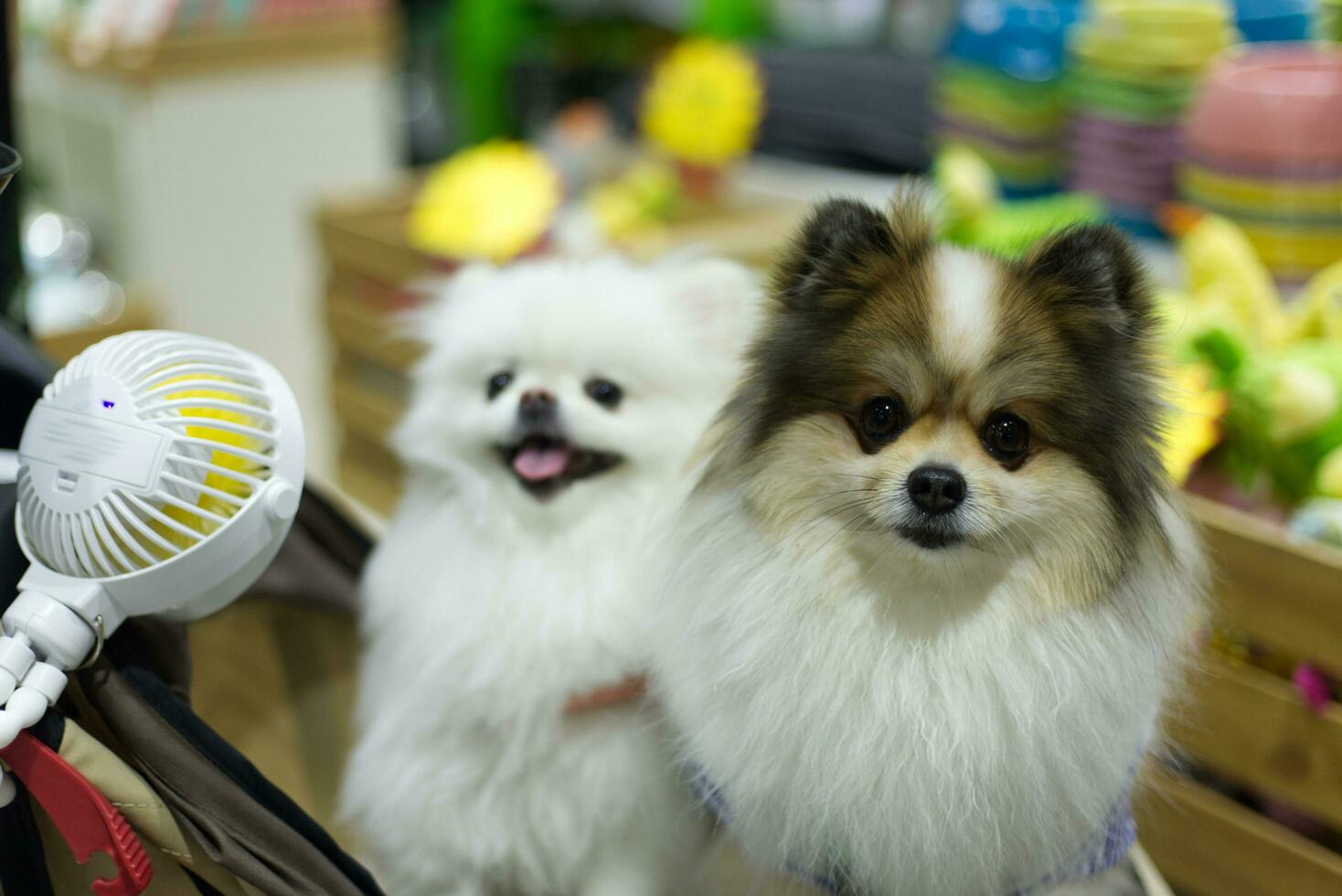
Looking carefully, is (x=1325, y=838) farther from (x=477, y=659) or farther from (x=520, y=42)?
(x=520, y=42)

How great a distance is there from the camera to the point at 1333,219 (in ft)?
5.42

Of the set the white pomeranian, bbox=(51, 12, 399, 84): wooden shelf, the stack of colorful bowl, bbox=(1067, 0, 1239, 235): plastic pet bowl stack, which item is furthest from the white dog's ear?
bbox=(51, 12, 399, 84): wooden shelf

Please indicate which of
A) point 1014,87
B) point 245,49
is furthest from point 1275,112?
point 245,49

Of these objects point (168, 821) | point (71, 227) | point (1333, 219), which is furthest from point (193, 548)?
point (71, 227)

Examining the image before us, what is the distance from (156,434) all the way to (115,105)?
2315 mm

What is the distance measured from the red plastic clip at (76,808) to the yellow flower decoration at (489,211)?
3.82 feet

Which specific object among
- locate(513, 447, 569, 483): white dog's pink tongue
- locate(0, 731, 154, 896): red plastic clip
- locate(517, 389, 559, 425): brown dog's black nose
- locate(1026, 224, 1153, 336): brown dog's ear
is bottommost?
locate(0, 731, 154, 896): red plastic clip

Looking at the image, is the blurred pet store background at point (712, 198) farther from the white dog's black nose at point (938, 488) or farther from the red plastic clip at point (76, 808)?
the red plastic clip at point (76, 808)

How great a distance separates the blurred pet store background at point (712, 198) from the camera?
1.30 meters

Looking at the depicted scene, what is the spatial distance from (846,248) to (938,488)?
217 mm

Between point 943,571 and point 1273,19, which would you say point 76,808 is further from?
point 1273,19

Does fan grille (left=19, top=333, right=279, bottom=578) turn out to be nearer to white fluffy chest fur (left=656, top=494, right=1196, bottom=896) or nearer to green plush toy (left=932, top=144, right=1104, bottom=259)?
white fluffy chest fur (left=656, top=494, right=1196, bottom=896)

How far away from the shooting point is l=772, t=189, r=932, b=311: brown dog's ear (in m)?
0.98

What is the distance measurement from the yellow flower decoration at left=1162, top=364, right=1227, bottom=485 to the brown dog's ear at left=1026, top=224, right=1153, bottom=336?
349 millimetres
